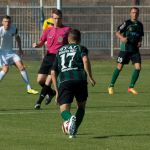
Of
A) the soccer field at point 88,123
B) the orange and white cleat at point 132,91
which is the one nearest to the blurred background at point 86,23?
the soccer field at point 88,123

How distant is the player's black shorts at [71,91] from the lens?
12.4 m

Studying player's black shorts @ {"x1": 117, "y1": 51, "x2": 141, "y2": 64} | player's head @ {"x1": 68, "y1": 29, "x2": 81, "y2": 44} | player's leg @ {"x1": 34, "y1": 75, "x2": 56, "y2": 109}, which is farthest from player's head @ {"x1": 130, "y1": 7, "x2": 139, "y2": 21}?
player's head @ {"x1": 68, "y1": 29, "x2": 81, "y2": 44}

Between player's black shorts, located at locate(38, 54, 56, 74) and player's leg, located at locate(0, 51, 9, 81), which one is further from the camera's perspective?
player's leg, located at locate(0, 51, 9, 81)

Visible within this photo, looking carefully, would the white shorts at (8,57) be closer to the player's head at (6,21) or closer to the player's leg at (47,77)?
the player's head at (6,21)

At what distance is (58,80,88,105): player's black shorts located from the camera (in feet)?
40.7

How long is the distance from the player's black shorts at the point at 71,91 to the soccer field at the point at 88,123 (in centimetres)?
59

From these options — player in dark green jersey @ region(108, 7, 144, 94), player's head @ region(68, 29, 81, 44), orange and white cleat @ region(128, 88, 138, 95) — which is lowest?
orange and white cleat @ region(128, 88, 138, 95)

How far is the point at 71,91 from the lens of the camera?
40.8 ft

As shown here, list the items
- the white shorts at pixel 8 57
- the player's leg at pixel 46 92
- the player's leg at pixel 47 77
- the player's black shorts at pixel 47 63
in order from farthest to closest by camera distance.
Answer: the white shorts at pixel 8 57
the player's black shorts at pixel 47 63
the player's leg at pixel 47 77
the player's leg at pixel 46 92

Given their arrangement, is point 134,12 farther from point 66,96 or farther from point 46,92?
point 66,96

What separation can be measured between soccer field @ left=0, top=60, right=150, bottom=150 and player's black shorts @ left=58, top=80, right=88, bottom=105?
1.93ft

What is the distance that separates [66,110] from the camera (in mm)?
12422

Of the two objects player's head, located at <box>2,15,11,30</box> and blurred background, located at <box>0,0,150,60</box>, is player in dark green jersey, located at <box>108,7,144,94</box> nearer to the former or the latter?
player's head, located at <box>2,15,11,30</box>

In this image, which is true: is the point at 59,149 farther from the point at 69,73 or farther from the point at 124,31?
the point at 124,31
